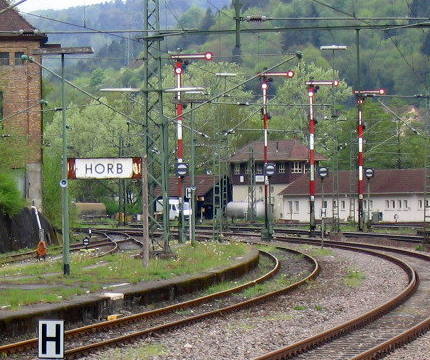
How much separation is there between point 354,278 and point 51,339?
952 inches

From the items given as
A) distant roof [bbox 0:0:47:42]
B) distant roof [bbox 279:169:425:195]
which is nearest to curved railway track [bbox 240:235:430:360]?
distant roof [bbox 0:0:47:42]

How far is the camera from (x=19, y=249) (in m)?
61.6

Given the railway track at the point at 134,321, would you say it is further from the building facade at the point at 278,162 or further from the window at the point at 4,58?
the building facade at the point at 278,162

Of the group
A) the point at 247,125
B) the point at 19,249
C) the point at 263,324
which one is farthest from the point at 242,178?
the point at 263,324

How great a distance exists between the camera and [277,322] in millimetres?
23125

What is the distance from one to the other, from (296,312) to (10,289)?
690 cm

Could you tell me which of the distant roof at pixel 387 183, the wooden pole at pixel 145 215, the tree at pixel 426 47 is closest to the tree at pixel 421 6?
the tree at pixel 426 47

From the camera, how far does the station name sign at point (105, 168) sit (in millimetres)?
33562

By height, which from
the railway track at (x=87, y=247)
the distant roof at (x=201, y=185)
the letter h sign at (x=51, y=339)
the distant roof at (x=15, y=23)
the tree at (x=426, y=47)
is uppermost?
the tree at (x=426, y=47)

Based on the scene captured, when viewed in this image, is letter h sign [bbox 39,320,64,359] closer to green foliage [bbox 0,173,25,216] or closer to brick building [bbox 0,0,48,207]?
green foliage [bbox 0,173,25,216]

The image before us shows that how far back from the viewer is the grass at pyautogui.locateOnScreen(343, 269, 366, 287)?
32969 mm

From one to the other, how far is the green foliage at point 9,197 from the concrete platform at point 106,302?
27.6 metres

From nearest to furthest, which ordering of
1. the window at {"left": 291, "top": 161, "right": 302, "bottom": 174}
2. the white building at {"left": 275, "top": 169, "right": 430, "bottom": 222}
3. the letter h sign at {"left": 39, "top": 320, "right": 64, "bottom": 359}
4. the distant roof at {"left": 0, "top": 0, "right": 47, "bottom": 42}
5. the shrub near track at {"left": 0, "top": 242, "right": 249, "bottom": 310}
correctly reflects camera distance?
the letter h sign at {"left": 39, "top": 320, "right": 64, "bottom": 359} < the shrub near track at {"left": 0, "top": 242, "right": 249, "bottom": 310} < the distant roof at {"left": 0, "top": 0, "right": 47, "bottom": 42} < the white building at {"left": 275, "top": 169, "right": 430, "bottom": 222} < the window at {"left": 291, "top": 161, "right": 302, "bottom": 174}

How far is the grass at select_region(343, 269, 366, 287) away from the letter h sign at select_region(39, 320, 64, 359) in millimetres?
21664
